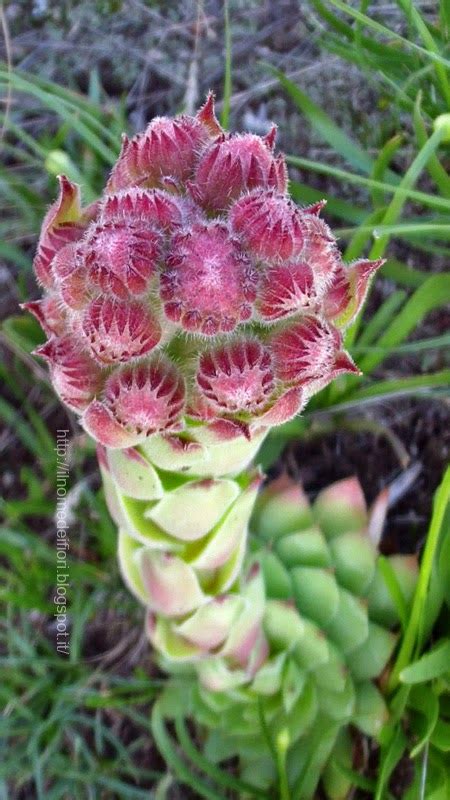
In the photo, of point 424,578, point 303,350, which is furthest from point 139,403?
point 424,578

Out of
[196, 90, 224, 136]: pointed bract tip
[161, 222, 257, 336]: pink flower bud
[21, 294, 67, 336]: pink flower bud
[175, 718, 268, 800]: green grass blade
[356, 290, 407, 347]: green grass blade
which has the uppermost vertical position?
[196, 90, 224, 136]: pointed bract tip

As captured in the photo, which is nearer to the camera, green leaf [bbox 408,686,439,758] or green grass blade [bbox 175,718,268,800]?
green leaf [bbox 408,686,439,758]

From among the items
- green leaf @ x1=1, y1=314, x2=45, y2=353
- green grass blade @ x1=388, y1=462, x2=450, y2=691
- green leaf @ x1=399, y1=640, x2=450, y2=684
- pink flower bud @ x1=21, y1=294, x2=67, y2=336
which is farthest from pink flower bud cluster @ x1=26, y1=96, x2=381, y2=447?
green leaf @ x1=1, y1=314, x2=45, y2=353

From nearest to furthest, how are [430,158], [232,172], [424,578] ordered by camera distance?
[232,172], [424,578], [430,158]

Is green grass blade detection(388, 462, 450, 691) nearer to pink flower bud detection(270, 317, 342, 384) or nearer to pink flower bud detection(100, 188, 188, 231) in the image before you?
pink flower bud detection(270, 317, 342, 384)

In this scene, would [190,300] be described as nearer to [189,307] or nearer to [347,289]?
[189,307]

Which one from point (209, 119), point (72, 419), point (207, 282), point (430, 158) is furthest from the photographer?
point (72, 419)
